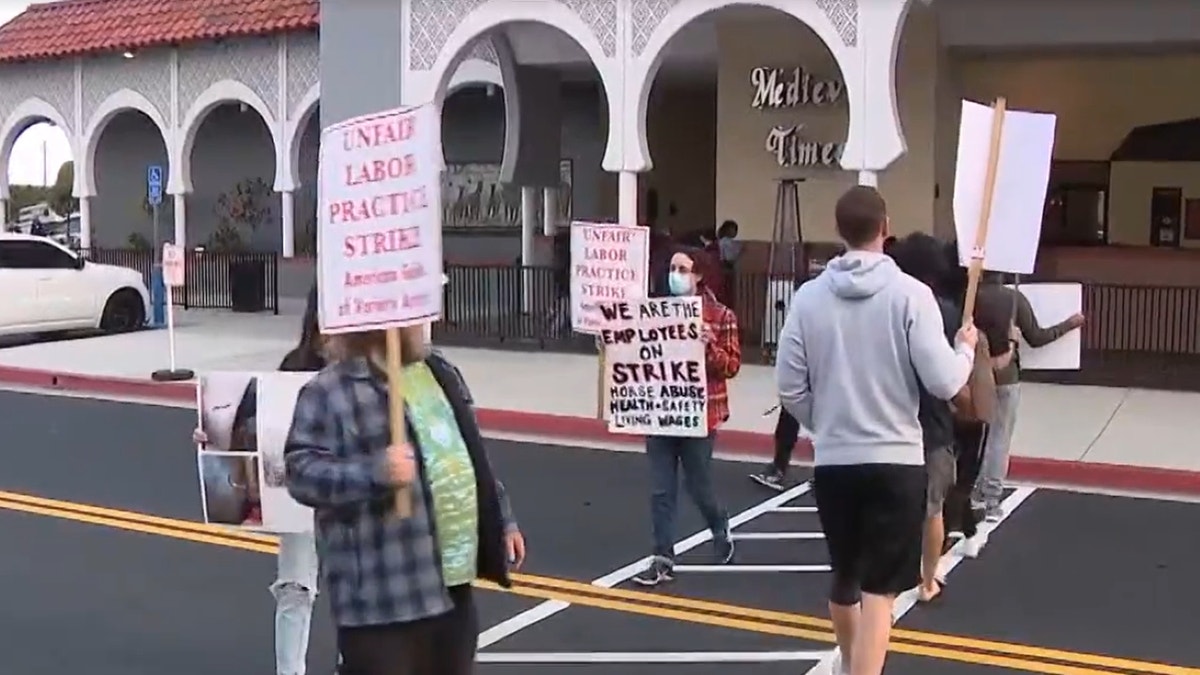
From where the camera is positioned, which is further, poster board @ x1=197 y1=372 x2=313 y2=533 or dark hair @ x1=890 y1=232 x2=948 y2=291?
dark hair @ x1=890 y1=232 x2=948 y2=291

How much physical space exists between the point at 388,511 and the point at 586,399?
1098 cm

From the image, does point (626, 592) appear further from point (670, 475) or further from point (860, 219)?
point (860, 219)

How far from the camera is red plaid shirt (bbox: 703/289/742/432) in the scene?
810 centimetres

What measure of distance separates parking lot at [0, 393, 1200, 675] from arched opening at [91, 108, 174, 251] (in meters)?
19.7

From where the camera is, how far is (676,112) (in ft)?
85.8

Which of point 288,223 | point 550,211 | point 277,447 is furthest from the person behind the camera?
point 550,211

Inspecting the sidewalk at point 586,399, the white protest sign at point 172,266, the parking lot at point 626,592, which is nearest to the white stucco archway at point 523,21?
the sidewalk at point 586,399

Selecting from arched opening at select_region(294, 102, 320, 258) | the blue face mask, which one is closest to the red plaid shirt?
the blue face mask

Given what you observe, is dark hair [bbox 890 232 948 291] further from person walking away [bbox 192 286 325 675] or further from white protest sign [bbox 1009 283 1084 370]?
person walking away [bbox 192 286 325 675]

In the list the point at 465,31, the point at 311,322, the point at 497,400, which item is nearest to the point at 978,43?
the point at 465,31

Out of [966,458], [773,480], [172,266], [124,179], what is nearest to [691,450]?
[966,458]

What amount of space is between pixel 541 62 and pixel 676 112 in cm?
489

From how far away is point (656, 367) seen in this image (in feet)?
26.8

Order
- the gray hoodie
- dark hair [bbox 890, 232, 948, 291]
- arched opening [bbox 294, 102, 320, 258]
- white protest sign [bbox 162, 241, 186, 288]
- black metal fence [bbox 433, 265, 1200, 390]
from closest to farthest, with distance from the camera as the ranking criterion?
the gray hoodie, dark hair [bbox 890, 232, 948, 291], black metal fence [bbox 433, 265, 1200, 390], white protest sign [bbox 162, 241, 186, 288], arched opening [bbox 294, 102, 320, 258]
